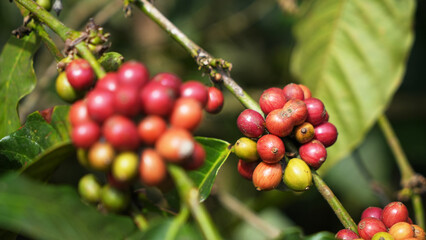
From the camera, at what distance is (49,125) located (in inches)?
59.6

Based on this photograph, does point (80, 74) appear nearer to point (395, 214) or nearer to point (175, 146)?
point (175, 146)

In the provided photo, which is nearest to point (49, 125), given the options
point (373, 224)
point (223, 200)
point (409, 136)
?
point (373, 224)

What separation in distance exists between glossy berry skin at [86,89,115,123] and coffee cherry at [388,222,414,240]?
936 millimetres

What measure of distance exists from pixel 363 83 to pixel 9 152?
217cm

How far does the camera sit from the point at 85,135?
1088 millimetres

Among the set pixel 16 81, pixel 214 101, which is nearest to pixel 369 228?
pixel 214 101

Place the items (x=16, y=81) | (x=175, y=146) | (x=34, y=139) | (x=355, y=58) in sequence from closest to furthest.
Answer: (x=175, y=146) < (x=34, y=139) < (x=16, y=81) < (x=355, y=58)

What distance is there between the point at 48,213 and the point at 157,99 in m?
0.35

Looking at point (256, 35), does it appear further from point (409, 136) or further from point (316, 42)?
point (316, 42)

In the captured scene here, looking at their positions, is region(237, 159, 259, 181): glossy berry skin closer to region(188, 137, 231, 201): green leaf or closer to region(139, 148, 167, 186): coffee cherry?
region(188, 137, 231, 201): green leaf

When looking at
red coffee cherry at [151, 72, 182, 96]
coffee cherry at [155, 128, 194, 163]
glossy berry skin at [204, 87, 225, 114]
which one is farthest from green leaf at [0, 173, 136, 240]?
glossy berry skin at [204, 87, 225, 114]

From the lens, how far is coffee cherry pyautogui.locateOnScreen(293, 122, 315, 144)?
1521 millimetres

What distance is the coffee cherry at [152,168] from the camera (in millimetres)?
1068

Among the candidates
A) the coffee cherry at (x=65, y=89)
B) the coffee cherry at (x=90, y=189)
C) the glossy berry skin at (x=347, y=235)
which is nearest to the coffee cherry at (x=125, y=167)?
the coffee cherry at (x=90, y=189)
